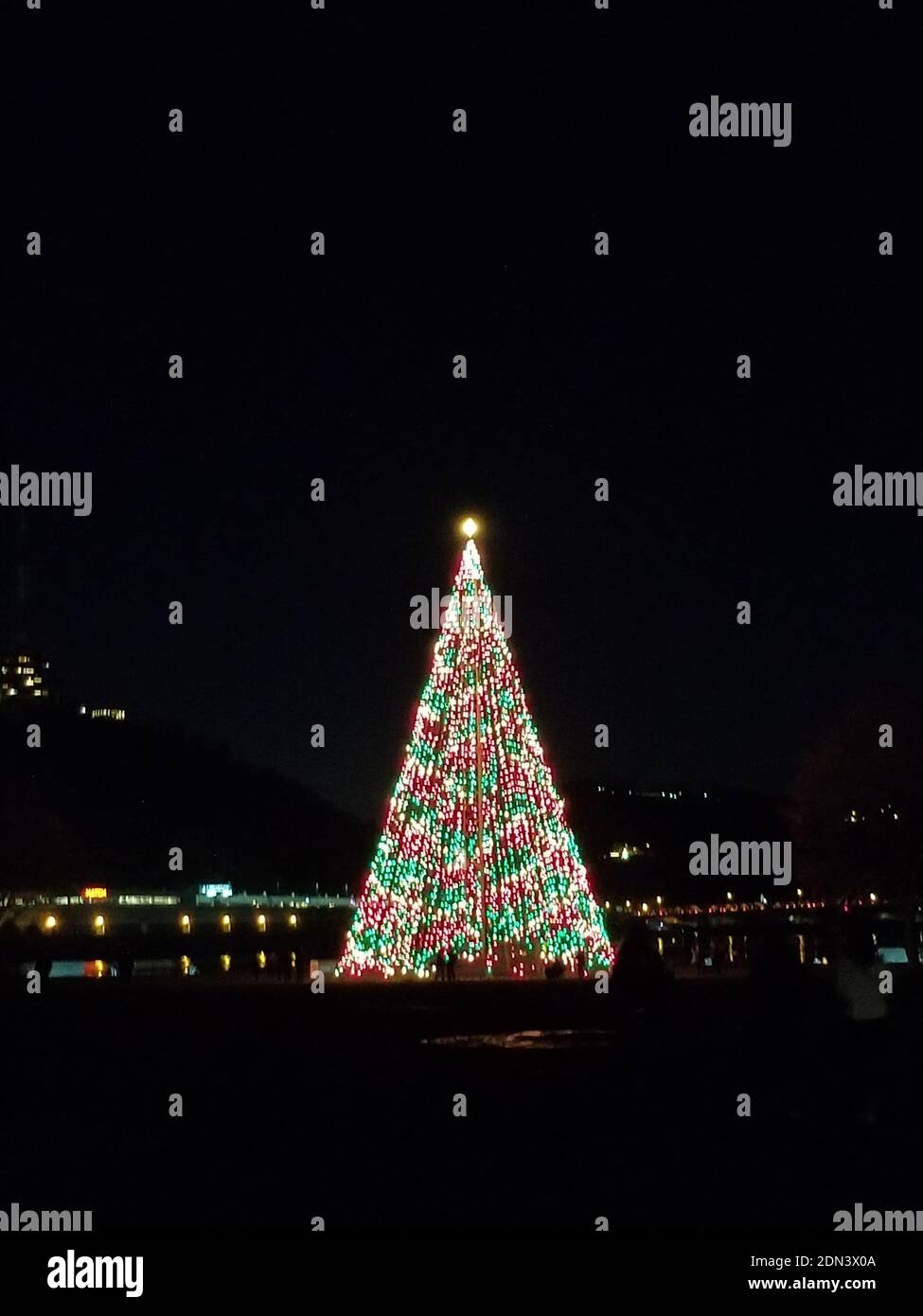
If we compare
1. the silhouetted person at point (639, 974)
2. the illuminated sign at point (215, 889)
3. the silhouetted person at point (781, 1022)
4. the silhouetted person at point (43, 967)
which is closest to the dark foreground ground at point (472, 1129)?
the silhouetted person at point (781, 1022)

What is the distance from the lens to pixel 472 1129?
14.0m

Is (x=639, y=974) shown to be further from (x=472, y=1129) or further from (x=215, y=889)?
(x=215, y=889)

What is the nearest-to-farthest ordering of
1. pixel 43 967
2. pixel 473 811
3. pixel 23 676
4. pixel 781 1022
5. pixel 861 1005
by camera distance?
1. pixel 861 1005
2. pixel 781 1022
3. pixel 473 811
4. pixel 43 967
5. pixel 23 676

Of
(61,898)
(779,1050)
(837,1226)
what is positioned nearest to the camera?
(837,1226)

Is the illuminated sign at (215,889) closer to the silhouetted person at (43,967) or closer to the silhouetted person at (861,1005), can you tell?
the silhouetted person at (43,967)

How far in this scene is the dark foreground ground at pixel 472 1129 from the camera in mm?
11117

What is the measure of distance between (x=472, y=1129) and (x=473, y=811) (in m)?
17.3

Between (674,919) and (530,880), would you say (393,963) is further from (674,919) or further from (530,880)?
(674,919)

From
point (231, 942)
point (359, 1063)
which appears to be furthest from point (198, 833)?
point (359, 1063)

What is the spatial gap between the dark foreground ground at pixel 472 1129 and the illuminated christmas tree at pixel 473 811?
946 cm

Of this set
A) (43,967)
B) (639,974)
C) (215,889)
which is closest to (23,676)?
(215,889)
